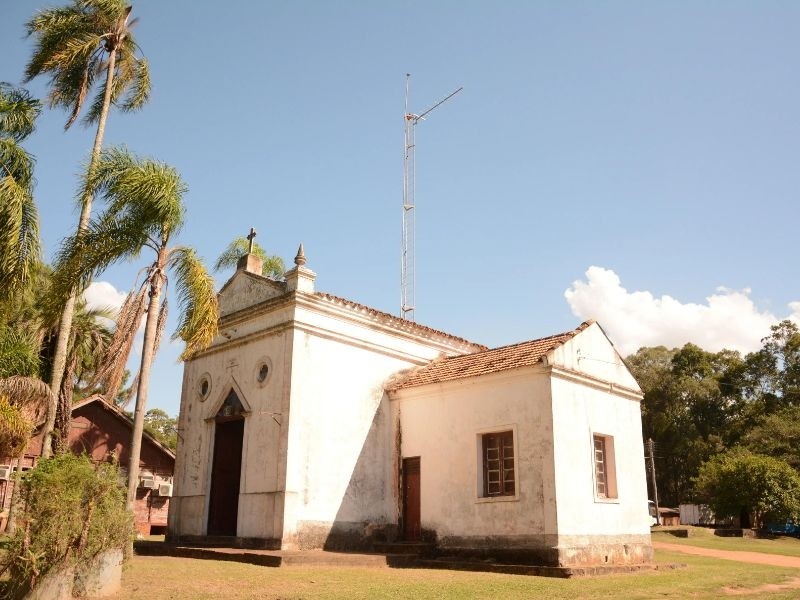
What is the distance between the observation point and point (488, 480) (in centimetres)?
1471

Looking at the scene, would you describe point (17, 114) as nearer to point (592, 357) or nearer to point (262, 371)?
point (262, 371)

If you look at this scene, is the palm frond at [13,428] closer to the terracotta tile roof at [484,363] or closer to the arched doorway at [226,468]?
the arched doorway at [226,468]

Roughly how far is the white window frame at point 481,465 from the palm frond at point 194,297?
6232mm

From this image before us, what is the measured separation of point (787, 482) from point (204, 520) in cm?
2701

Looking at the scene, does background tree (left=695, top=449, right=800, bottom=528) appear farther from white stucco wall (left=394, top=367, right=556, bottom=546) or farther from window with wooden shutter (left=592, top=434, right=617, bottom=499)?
white stucco wall (left=394, top=367, right=556, bottom=546)

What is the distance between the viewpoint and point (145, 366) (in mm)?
12477

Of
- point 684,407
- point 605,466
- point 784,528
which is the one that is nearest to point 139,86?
point 605,466

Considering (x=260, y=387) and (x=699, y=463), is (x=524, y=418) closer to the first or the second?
(x=260, y=387)

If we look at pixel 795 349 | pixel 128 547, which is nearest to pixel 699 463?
pixel 795 349

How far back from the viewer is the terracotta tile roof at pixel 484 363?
14836 mm

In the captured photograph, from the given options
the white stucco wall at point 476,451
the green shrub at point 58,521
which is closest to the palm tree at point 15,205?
the green shrub at point 58,521

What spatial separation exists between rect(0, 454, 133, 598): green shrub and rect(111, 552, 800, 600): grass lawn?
0.94 m

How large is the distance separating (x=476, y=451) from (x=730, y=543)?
50.5 feet

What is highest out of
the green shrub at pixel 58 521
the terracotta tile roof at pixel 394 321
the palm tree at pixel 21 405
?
the terracotta tile roof at pixel 394 321
